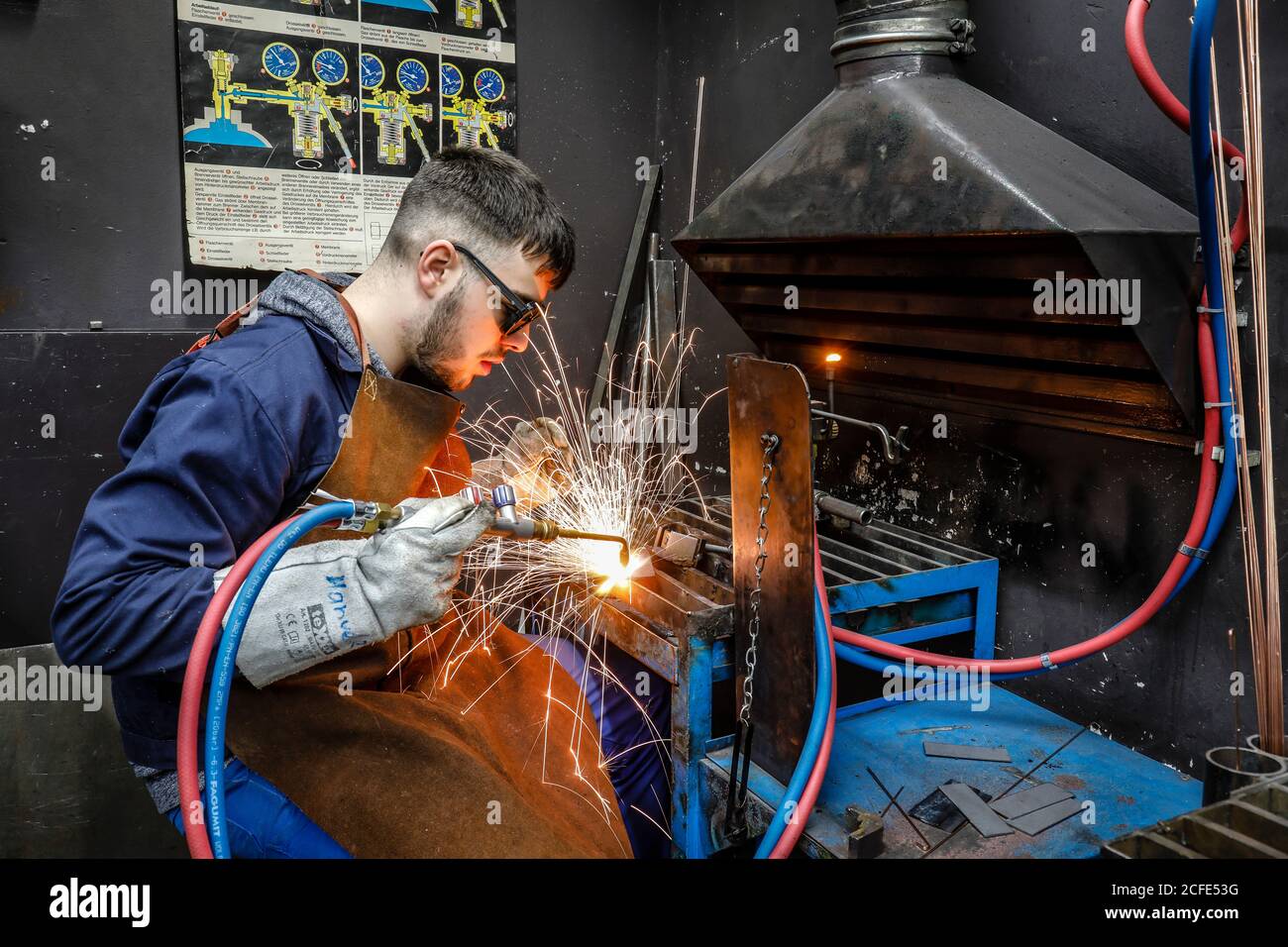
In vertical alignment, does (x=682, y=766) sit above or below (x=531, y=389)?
below

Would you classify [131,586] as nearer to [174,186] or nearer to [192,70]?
[174,186]

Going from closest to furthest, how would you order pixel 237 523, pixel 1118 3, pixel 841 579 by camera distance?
1. pixel 237 523
2. pixel 1118 3
3. pixel 841 579

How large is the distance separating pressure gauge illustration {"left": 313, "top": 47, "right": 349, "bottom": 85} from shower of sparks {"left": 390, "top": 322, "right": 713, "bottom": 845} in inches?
46.9

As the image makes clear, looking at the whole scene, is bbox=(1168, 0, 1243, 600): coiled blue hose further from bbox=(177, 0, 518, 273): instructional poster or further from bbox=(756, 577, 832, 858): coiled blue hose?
bbox=(177, 0, 518, 273): instructional poster

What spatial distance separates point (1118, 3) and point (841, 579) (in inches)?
55.1

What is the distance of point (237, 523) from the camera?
1.52 metres

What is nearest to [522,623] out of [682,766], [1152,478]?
[682,766]

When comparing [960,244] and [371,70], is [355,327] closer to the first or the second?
[960,244]

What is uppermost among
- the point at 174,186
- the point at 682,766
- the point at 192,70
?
the point at 192,70

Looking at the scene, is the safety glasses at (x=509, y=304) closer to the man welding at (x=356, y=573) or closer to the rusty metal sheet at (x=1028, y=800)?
the man welding at (x=356, y=573)

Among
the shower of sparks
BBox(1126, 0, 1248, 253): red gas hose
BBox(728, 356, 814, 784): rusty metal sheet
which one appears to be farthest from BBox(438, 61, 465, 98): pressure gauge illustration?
BBox(1126, 0, 1248, 253): red gas hose

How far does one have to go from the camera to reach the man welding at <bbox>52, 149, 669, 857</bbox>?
1.43 m

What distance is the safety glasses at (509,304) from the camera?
1882mm

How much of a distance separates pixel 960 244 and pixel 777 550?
709 millimetres
